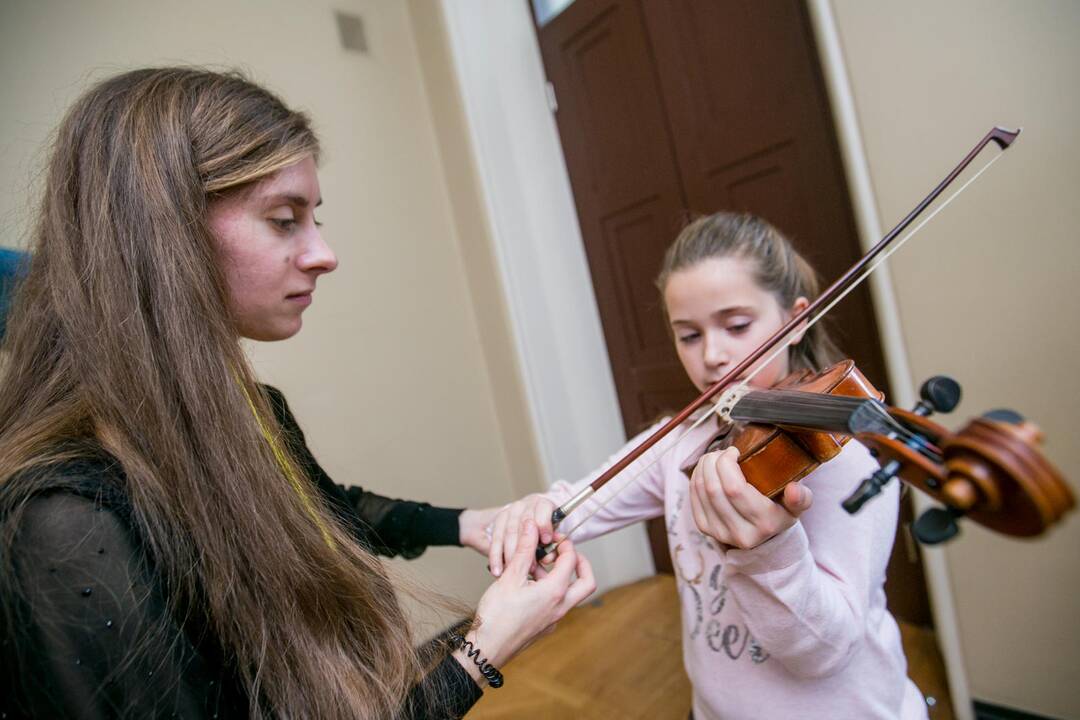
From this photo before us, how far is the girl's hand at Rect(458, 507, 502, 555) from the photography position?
1068mm

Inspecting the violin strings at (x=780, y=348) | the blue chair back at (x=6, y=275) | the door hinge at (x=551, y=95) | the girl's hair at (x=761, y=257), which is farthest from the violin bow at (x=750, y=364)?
the door hinge at (x=551, y=95)

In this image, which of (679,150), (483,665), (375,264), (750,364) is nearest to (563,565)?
(483,665)

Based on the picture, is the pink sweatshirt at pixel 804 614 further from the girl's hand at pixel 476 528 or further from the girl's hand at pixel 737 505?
the girl's hand at pixel 476 528

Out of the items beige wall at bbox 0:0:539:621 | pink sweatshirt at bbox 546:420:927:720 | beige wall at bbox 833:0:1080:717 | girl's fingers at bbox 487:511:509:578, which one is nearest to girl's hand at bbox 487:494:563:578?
girl's fingers at bbox 487:511:509:578

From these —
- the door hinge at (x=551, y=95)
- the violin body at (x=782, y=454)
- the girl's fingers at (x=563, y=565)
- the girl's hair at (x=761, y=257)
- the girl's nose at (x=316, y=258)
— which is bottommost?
the girl's fingers at (x=563, y=565)

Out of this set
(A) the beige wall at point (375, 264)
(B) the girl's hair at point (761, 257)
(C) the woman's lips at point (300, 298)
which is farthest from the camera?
(A) the beige wall at point (375, 264)

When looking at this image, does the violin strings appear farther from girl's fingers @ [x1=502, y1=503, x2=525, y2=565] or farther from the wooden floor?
the wooden floor

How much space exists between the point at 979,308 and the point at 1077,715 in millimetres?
861

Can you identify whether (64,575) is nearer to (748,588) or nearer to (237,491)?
(237,491)

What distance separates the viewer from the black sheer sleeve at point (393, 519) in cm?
110

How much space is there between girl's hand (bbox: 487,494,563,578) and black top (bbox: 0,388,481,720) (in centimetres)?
38

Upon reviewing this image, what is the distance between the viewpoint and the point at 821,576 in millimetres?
705

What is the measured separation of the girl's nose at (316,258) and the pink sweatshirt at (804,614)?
578mm

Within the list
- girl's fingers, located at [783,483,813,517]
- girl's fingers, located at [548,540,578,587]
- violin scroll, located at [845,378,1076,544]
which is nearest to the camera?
violin scroll, located at [845,378,1076,544]
